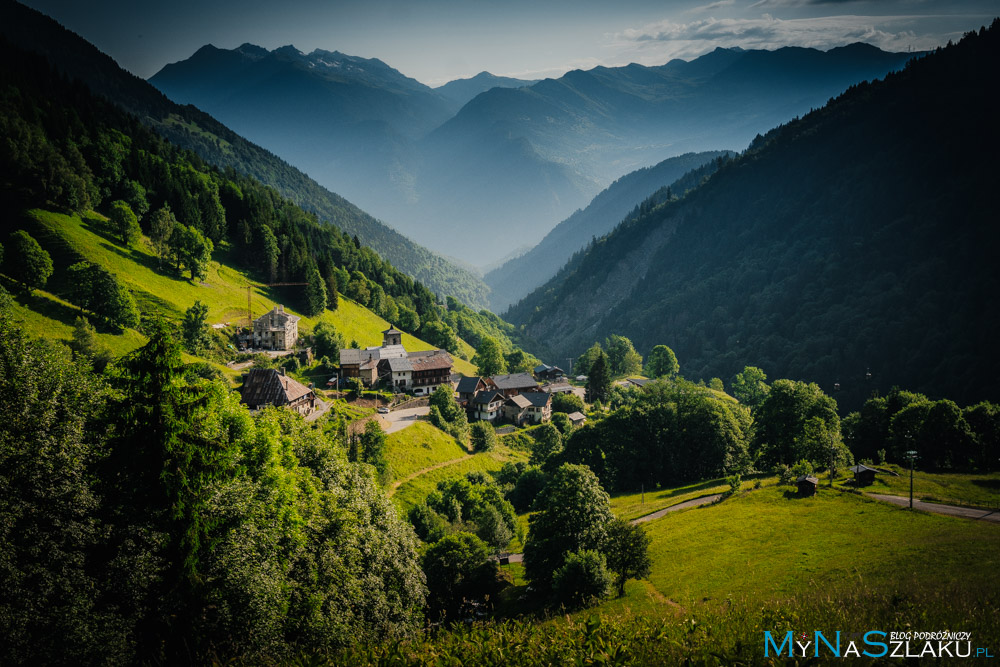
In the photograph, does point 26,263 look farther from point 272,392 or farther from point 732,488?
point 732,488

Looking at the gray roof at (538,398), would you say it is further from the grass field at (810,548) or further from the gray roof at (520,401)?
the grass field at (810,548)

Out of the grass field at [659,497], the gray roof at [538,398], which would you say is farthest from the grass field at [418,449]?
the gray roof at [538,398]

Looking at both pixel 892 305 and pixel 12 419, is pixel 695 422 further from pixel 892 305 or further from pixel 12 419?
pixel 892 305

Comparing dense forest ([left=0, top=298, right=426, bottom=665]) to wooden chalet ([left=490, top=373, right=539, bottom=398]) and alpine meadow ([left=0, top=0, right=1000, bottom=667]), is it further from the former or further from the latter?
wooden chalet ([left=490, top=373, right=539, bottom=398])

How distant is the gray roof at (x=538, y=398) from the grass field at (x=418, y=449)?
22.8 meters

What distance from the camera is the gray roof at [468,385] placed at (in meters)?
89.1

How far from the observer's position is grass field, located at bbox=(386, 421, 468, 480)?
59375 mm

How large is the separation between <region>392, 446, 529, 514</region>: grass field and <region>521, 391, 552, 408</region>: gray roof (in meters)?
12.5

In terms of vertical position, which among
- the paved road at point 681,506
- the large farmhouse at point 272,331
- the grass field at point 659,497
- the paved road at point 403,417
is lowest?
the grass field at point 659,497

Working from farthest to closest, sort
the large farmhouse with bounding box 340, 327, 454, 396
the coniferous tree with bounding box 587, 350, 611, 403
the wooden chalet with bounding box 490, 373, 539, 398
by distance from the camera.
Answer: the coniferous tree with bounding box 587, 350, 611, 403, the wooden chalet with bounding box 490, 373, 539, 398, the large farmhouse with bounding box 340, 327, 454, 396

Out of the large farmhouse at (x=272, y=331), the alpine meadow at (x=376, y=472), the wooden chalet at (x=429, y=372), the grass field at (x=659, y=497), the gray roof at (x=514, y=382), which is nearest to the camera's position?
the alpine meadow at (x=376, y=472)

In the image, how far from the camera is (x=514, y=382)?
9575cm

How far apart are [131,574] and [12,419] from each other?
584 cm

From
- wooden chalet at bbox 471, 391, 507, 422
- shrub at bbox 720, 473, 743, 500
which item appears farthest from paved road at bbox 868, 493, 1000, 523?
wooden chalet at bbox 471, 391, 507, 422
